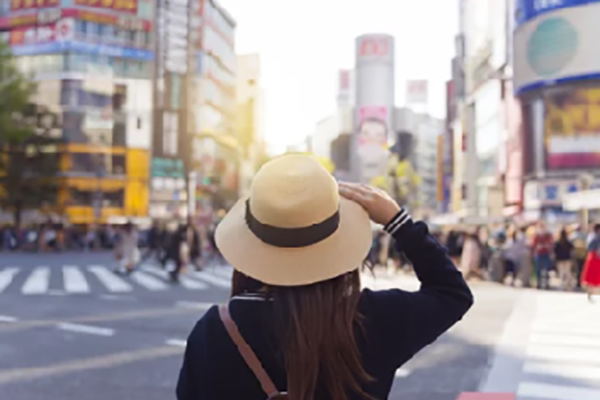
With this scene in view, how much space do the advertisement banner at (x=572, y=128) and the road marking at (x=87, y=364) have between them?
37796 millimetres

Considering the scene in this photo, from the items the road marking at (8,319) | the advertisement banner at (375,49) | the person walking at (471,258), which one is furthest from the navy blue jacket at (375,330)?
the advertisement banner at (375,49)

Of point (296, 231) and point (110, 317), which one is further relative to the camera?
point (110, 317)

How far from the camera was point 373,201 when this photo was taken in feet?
6.71

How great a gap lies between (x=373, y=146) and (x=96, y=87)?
245 ft

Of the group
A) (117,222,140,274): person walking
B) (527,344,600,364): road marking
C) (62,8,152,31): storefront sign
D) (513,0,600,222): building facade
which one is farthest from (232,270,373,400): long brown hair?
(62,8,152,31): storefront sign

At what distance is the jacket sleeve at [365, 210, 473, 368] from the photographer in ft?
6.64

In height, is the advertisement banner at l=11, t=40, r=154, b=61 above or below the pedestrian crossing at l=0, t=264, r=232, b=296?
above

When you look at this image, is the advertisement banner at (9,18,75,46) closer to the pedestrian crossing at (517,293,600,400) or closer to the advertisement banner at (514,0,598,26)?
the advertisement banner at (514,0,598,26)

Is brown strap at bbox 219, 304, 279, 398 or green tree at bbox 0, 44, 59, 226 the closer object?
brown strap at bbox 219, 304, 279, 398

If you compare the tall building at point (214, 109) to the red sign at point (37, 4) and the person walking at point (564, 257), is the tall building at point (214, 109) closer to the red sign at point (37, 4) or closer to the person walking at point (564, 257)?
the red sign at point (37, 4)

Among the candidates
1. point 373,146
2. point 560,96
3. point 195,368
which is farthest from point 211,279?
point 373,146

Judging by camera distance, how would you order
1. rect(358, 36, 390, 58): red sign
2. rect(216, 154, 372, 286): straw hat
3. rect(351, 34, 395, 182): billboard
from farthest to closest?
rect(358, 36, 390, 58): red sign
rect(351, 34, 395, 182): billboard
rect(216, 154, 372, 286): straw hat

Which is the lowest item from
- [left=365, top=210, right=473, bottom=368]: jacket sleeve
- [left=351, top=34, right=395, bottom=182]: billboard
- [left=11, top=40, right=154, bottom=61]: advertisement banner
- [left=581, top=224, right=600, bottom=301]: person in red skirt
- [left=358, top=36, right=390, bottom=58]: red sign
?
[left=581, top=224, right=600, bottom=301]: person in red skirt

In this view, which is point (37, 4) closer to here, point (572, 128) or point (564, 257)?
point (572, 128)
